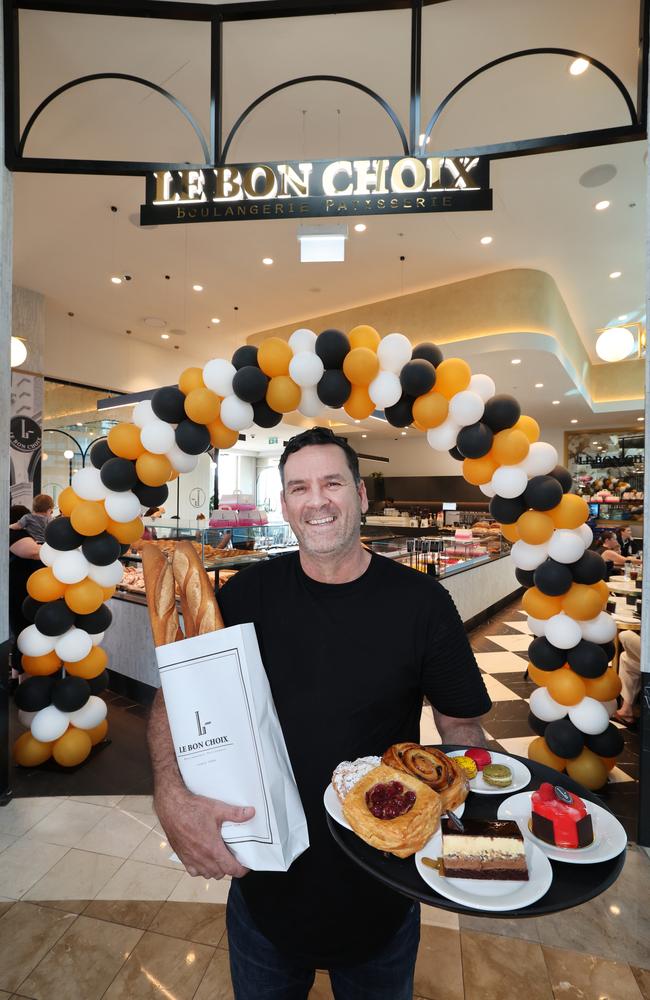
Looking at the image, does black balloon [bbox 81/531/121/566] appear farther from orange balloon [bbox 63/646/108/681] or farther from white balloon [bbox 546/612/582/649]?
white balloon [bbox 546/612/582/649]

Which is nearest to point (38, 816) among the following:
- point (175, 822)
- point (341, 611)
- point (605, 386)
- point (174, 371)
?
point (175, 822)

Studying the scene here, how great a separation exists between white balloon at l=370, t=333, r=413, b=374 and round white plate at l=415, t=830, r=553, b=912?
2.38 m

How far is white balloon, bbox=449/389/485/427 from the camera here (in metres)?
2.89

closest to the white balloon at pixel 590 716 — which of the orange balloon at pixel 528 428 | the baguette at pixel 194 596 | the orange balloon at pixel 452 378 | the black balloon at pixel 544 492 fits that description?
the black balloon at pixel 544 492

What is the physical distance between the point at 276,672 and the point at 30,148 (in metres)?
5.72

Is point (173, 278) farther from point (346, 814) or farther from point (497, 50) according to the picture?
point (346, 814)

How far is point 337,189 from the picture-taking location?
108 inches

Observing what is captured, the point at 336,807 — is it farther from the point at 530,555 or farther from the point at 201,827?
the point at 530,555

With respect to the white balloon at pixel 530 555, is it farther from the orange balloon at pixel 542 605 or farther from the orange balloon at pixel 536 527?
the orange balloon at pixel 542 605

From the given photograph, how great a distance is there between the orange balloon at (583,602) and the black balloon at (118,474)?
107 inches

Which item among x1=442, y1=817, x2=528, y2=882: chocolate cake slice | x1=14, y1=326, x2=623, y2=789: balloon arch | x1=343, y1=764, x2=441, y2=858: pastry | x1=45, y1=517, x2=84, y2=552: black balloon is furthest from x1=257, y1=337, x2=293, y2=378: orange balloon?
x1=442, y1=817, x2=528, y2=882: chocolate cake slice

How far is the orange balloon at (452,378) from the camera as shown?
2.94 m

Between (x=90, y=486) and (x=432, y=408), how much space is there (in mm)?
2075

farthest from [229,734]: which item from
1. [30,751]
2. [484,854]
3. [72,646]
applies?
[30,751]
